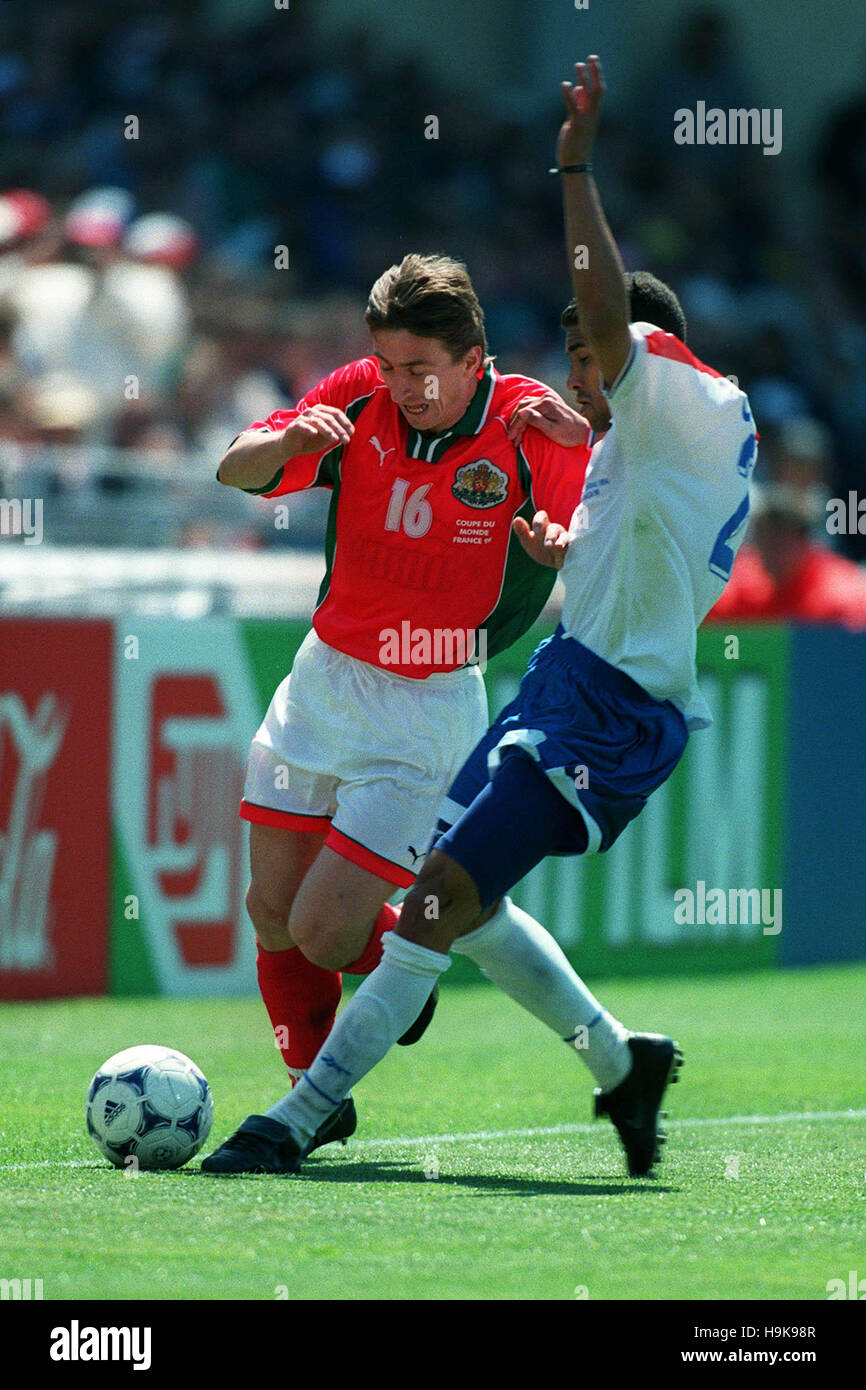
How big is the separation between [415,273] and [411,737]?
4.11ft

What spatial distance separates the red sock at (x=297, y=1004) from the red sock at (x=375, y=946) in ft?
0.41

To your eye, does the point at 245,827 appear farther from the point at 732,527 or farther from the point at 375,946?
the point at 732,527

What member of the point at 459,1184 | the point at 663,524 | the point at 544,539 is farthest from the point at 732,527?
the point at 459,1184

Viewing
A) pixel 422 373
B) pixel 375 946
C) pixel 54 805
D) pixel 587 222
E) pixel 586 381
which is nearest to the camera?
pixel 587 222

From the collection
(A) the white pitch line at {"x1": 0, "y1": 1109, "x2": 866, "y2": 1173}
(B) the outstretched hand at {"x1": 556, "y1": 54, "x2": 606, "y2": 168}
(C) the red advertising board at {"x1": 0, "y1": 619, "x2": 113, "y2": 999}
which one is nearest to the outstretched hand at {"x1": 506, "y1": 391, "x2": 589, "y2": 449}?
(B) the outstretched hand at {"x1": 556, "y1": 54, "x2": 606, "y2": 168}

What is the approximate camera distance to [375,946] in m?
5.93

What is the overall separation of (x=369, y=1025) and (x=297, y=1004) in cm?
94

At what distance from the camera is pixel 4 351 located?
11969 mm

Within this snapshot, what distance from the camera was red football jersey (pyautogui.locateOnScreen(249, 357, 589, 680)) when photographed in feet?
19.0

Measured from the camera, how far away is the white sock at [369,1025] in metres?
5.13

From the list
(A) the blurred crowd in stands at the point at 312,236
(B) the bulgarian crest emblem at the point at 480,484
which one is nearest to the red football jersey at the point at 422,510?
(B) the bulgarian crest emblem at the point at 480,484

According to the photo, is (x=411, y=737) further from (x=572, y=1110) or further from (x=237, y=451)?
(x=572, y=1110)

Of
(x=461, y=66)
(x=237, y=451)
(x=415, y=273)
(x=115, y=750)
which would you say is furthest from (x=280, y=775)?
(x=461, y=66)

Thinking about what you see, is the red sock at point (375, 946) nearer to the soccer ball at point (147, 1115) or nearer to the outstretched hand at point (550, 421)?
the soccer ball at point (147, 1115)
